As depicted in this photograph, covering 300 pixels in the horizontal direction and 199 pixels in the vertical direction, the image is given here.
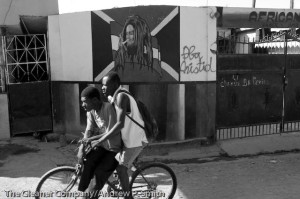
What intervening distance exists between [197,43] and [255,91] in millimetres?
1730

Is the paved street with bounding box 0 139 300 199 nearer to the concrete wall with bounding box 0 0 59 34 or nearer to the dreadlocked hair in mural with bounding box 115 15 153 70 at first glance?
the dreadlocked hair in mural with bounding box 115 15 153 70

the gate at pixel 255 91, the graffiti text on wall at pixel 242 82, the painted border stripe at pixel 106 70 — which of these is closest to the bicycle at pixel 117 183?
the painted border stripe at pixel 106 70

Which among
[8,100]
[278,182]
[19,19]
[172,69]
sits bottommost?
[278,182]

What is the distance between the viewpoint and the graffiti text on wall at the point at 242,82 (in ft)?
23.4

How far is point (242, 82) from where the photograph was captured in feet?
23.9

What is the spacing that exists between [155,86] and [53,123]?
102 inches

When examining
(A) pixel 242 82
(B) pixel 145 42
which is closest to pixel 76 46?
(B) pixel 145 42

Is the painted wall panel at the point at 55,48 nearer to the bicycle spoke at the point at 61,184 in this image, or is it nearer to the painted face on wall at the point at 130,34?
the painted face on wall at the point at 130,34

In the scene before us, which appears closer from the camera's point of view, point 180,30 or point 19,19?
point 180,30

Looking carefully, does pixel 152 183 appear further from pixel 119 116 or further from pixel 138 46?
pixel 138 46

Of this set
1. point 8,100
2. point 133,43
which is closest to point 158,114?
point 133,43

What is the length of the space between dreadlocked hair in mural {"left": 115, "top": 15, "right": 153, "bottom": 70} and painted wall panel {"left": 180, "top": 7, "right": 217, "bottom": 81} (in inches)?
24.3

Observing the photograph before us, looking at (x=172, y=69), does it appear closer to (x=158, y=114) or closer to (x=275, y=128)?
(x=158, y=114)

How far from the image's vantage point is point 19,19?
24.7 ft
